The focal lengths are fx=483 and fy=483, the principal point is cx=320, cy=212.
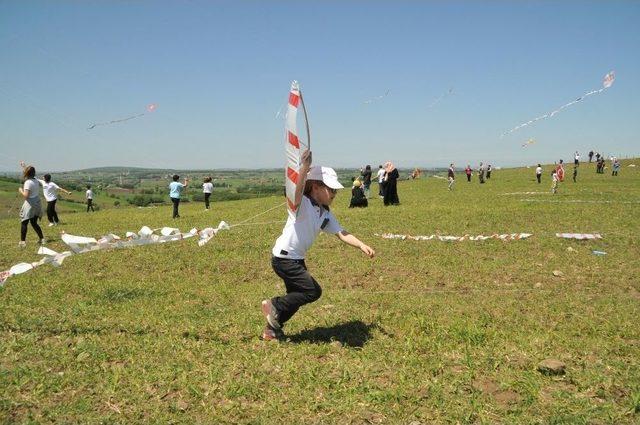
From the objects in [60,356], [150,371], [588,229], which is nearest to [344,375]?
[150,371]

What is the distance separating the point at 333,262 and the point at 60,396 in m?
6.56

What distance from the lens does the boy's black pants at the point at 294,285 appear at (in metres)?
5.63

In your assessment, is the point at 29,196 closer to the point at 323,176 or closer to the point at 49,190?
the point at 49,190

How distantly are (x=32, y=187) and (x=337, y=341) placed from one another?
10.9 meters

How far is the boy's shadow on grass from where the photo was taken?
19.2 feet

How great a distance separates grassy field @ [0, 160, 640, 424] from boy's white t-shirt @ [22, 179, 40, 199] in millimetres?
2529

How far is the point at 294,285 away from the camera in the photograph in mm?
5672

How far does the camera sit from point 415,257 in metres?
10.8

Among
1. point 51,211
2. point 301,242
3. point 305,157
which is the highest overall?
point 305,157

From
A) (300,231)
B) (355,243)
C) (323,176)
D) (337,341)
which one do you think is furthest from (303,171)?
(337,341)

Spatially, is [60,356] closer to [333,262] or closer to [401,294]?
[401,294]

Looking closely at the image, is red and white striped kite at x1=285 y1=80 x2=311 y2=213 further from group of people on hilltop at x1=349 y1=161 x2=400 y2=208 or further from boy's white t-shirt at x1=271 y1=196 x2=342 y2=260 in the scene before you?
group of people on hilltop at x1=349 y1=161 x2=400 y2=208

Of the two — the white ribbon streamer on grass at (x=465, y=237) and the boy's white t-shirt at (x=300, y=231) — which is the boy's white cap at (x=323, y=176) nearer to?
the boy's white t-shirt at (x=300, y=231)

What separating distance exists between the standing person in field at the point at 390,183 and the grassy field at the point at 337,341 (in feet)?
41.7
